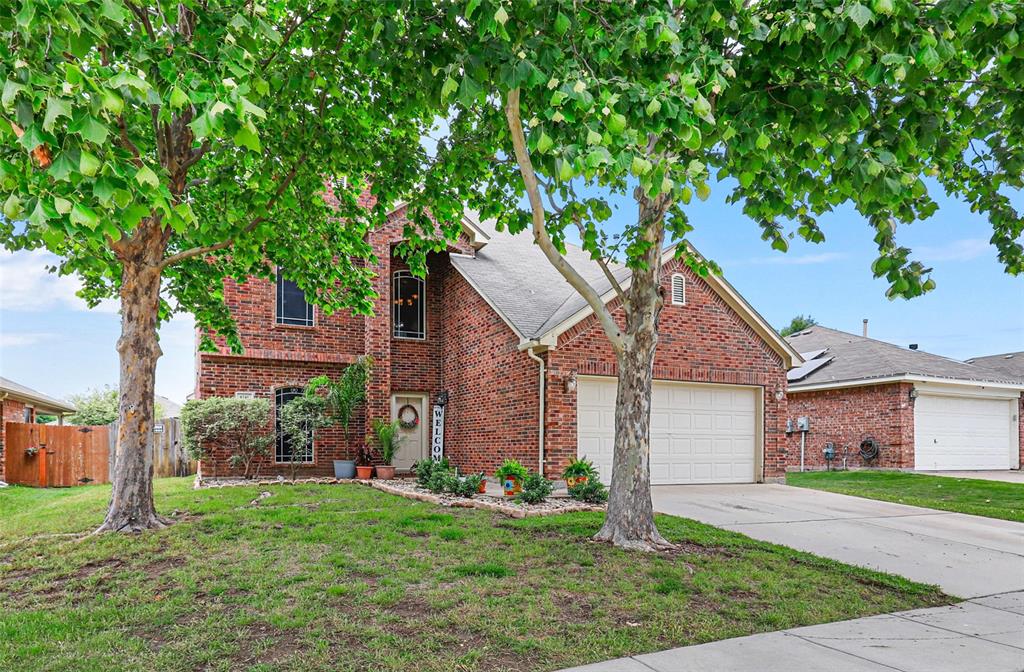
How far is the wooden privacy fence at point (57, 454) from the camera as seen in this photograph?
55.2 ft

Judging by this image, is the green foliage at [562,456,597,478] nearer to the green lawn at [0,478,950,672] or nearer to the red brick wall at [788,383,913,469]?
the green lawn at [0,478,950,672]

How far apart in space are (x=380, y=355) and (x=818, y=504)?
9648mm

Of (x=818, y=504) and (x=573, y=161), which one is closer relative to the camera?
(x=573, y=161)

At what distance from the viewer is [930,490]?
13891 mm

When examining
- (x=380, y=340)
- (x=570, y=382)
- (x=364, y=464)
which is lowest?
(x=364, y=464)

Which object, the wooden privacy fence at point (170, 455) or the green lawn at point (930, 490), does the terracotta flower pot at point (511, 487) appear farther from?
the wooden privacy fence at point (170, 455)

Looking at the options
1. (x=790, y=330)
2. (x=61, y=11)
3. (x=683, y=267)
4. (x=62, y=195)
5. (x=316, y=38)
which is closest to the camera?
(x=61, y=11)

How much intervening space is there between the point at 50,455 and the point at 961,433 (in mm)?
24685

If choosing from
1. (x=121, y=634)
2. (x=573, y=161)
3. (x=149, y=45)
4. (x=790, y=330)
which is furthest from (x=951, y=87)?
(x=790, y=330)

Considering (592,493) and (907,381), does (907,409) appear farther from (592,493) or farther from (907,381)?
(592,493)

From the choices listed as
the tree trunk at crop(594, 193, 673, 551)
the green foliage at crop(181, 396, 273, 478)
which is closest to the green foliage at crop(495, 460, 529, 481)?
the tree trunk at crop(594, 193, 673, 551)

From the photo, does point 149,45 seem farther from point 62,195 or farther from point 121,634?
point 121,634

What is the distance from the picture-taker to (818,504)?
11.2 m

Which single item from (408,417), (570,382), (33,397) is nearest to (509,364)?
(570,382)
